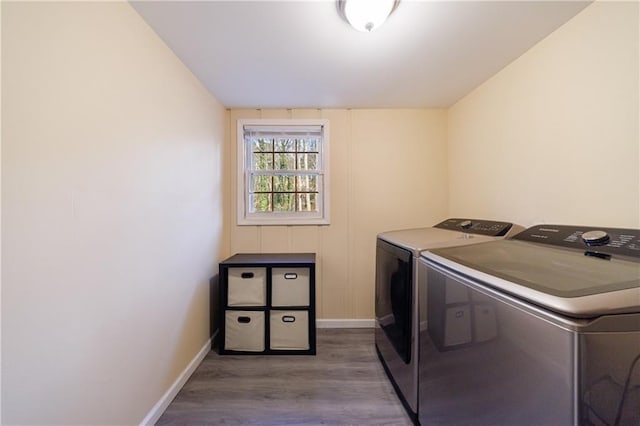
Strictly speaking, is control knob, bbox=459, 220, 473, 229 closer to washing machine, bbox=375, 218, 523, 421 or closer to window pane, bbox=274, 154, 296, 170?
washing machine, bbox=375, 218, 523, 421

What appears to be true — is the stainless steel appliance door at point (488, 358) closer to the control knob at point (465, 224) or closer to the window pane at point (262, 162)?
the control knob at point (465, 224)

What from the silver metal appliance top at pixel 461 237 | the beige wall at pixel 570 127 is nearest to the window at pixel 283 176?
the silver metal appliance top at pixel 461 237

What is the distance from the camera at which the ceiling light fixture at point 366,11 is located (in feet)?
3.66

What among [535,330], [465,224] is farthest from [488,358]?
[465,224]

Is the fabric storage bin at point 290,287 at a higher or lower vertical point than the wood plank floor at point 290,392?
higher

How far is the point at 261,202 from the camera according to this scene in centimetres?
257

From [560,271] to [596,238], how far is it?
1.31 feet

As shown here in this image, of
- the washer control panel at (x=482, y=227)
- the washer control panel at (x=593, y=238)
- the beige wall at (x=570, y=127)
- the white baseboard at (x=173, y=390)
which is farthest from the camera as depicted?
the washer control panel at (x=482, y=227)

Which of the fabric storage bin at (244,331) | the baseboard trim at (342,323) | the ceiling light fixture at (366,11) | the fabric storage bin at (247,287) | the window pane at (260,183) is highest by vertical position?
the ceiling light fixture at (366,11)

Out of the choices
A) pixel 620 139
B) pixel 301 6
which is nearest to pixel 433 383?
pixel 620 139

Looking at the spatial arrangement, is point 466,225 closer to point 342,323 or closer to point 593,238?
point 593,238

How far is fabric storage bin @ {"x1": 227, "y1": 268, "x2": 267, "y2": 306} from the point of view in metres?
2.07

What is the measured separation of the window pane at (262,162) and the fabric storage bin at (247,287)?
1070 millimetres

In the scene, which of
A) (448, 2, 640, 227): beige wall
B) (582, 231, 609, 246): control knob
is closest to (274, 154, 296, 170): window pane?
(448, 2, 640, 227): beige wall
